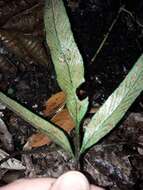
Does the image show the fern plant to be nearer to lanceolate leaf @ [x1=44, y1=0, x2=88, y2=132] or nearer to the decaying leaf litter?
lanceolate leaf @ [x1=44, y1=0, x2=88, y2=132]

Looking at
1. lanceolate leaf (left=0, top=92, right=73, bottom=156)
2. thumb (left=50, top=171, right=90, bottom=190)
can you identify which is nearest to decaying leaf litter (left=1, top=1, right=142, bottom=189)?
lanceolate leaf (left=0, top=92, right=73, bottom=156)

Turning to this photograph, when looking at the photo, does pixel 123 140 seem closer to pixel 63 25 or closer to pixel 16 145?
pixel 16 145

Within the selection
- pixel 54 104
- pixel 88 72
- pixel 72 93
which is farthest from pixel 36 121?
pixel 88 72

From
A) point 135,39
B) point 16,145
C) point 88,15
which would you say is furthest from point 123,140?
point 88,15

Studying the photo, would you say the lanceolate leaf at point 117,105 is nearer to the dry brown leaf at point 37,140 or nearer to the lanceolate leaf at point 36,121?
the lanceolate leaf at point 36,121

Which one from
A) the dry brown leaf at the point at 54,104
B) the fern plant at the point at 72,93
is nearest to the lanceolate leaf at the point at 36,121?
the fern plant at the point at 72,93

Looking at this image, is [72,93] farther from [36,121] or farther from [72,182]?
[72,182]
